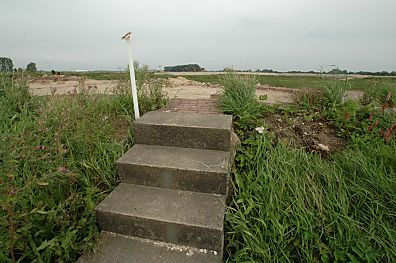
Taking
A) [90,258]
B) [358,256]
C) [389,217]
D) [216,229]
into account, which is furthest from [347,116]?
[90,258]

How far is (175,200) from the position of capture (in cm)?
203

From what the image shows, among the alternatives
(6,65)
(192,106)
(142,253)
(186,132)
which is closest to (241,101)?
(192,106)

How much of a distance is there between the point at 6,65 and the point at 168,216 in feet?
12.8

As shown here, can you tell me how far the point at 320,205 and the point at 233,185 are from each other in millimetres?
730

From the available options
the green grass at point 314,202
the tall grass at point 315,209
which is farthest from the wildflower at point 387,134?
the tall grass at point 315,209

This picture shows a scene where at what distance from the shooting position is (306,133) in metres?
2.84

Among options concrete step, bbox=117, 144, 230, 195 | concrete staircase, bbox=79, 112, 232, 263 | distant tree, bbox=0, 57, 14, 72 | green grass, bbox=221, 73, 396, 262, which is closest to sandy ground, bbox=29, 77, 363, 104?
distant tree, bbox=0, 57, 14, 72

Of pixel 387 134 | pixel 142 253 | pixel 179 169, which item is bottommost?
pixel 142 253

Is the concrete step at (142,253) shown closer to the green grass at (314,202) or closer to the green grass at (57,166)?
the green grass at (57,166)

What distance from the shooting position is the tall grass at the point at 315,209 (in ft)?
5.38

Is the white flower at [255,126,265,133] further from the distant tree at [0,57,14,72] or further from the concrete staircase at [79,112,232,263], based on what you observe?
the distant tree at [0,57,14,72]

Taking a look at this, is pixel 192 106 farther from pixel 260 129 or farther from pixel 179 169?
pixel 179 169

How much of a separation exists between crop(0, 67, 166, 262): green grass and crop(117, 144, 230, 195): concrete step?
262 mm

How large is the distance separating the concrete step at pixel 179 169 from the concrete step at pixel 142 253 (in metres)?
0.52
